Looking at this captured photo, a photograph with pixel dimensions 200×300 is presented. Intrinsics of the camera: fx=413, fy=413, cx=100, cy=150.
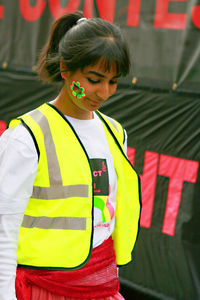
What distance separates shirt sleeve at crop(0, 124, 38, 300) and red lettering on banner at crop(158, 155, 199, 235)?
1.88 m

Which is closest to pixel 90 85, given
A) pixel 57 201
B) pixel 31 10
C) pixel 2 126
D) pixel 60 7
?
pixel 57 201

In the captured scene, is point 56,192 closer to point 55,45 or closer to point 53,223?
point 53,223

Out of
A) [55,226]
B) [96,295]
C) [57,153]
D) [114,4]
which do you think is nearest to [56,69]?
[57,153]

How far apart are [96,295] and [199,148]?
1.68 metres

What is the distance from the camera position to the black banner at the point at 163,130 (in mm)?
2961

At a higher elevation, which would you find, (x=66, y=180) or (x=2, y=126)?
(x=66, y=180)

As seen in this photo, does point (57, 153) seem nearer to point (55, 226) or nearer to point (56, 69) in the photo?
point (55, 226)

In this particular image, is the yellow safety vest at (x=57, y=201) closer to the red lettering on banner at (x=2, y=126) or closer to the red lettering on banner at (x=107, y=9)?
the red lettering on banner at (x=107, y=9)

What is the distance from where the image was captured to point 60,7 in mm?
3631

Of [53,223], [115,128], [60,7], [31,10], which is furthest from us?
[31,10]

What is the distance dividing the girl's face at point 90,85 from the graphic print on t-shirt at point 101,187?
202 mm

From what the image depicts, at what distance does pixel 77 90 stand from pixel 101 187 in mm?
361

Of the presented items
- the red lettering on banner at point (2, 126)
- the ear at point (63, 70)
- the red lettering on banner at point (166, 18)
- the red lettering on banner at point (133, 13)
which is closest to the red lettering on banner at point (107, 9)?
the red lettering on banner at point (133, 13)

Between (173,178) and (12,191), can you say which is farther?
(173,178)
